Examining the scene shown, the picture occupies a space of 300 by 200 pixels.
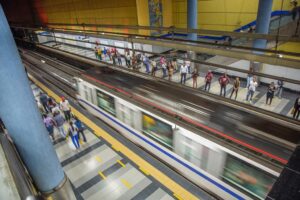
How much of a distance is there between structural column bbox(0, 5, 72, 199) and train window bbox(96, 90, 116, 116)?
195 inches

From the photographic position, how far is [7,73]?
3223 millimetres

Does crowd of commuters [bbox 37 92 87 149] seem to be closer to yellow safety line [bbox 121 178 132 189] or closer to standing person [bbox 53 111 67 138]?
standing person [bbox 53 111 67 138]

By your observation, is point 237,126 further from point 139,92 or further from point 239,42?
point 239,42

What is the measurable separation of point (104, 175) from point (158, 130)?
8.90 ft

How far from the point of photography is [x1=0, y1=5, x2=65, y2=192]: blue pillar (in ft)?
10.5

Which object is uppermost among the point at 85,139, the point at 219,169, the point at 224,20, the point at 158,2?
the point at 158,2

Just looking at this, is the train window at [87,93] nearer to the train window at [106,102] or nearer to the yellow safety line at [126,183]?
the train window at [106,102]

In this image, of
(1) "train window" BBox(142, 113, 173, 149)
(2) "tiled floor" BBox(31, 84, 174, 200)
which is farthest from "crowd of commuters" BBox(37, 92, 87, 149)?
(1) "train window" BBox(142, 113, 173, 149)

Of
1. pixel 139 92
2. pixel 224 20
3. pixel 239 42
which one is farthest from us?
pixel 224 20

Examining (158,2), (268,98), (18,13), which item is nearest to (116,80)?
(268,98)

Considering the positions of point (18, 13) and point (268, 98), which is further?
point (18, 13)

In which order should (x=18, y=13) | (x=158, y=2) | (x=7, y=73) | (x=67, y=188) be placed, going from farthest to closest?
(x=18, y=13), (x=158, y=2), (x=67, y=188), (x=7, y=73)

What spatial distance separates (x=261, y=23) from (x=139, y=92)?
869cm

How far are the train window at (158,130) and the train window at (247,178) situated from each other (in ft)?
6.37
